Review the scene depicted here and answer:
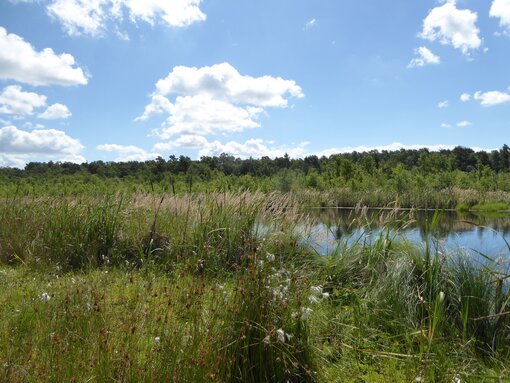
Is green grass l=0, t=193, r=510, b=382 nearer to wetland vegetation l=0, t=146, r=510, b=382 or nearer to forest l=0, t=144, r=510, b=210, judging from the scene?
wetland vegetation l=0, t=146, r=510, b=382

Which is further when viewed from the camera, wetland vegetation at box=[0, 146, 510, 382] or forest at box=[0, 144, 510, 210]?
forest at box=[0, 144, 510, 210]

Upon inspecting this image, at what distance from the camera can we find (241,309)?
A: 8.07 ft

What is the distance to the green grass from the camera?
2314mm

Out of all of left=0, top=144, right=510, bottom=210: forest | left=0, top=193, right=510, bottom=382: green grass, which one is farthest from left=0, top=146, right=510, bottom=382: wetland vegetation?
left=0, top=144, right=510, bottom=210: forest

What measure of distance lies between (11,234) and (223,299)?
608 centimetres

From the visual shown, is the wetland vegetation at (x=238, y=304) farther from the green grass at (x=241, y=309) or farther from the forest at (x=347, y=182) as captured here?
the forest at (x=347, y=182)

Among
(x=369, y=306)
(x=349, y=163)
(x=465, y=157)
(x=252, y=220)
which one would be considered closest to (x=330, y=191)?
(x=349, y=163)

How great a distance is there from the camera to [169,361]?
7.18 feet

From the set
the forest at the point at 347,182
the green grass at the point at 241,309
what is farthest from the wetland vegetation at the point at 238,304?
the forest at the point at 347,182

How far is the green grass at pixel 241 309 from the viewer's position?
2314mm

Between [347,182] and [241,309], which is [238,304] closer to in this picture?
[241,309]

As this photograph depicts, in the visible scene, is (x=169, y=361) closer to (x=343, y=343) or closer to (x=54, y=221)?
(x=343, y=343)

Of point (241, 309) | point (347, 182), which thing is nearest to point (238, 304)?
point (241, 309)

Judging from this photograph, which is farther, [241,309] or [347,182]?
[347,182]
